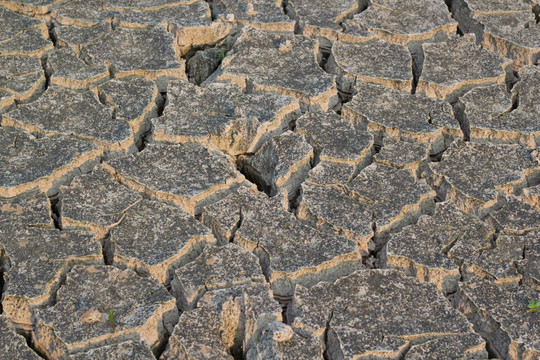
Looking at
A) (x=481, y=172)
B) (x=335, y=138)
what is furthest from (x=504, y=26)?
(x=335, y=138)

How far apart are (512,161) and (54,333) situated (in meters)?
1.76

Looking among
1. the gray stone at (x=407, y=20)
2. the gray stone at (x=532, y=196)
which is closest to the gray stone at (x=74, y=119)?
the gray stone at (x=407, y=20)

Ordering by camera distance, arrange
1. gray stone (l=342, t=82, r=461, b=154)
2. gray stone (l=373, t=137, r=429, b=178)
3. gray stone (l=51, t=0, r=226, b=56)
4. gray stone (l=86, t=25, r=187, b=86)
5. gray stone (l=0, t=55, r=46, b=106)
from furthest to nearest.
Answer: gray stone (l=51, t=0, r=226, b=56) < gray stone (l=86, t=25, r=187, b=86) < gray stone (l=0, t=55, r=46, b=106) < gray stone (l=342, t=82, r=461, b=154) < gray stone (l=373, t=137, r=429, b=178)

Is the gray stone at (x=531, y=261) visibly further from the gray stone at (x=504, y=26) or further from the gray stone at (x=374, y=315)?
the gray stone at (x=504, y=26)

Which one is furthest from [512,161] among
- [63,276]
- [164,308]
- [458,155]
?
[63,276]

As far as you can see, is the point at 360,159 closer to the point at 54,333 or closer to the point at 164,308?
the point at 164,308

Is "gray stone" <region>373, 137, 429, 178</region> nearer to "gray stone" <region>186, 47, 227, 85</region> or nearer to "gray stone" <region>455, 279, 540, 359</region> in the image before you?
"gray stone" <region>455, 279, 540, 359</region>

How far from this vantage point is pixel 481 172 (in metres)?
3.02

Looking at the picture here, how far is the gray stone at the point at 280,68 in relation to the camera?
3.31m

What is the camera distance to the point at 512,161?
3.09m

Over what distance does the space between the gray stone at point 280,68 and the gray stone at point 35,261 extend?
104 centimetres

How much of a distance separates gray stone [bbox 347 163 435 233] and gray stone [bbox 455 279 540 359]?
1.14ft

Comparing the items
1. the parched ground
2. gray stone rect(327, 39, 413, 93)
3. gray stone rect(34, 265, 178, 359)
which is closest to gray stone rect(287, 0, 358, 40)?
the parched ground

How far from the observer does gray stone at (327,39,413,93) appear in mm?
3404
